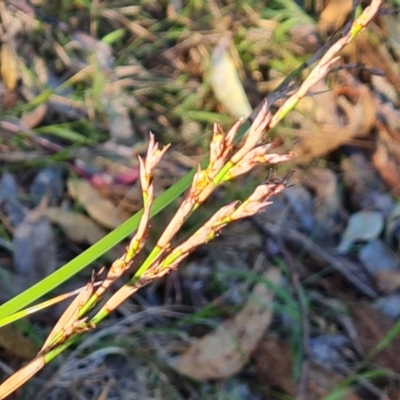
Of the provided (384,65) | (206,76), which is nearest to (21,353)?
(206,76)

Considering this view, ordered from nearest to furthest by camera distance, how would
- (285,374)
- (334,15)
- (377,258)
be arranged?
(285,374)
(377,258)
(334,15)

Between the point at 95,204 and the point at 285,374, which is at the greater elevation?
the point at 95,204

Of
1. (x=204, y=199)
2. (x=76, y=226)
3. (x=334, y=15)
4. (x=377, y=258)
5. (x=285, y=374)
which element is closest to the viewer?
(x=204, y=199)

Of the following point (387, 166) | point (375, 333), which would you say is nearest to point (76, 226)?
point (375, 333)

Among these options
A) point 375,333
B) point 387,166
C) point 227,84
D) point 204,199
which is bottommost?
point 375,333

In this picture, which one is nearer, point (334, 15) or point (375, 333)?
point (375, 333)

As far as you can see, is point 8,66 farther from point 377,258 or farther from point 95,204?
point 377,258

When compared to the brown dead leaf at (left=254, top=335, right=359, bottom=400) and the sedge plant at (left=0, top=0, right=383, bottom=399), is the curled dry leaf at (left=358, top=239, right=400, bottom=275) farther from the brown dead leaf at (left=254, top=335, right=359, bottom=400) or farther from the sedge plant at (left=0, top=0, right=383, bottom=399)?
the sedge plant at (left=0, top=0, right=383, bottom=399)

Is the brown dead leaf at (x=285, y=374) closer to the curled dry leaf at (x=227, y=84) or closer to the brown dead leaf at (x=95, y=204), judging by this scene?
the brown dead leaf at (x=95, y=204)

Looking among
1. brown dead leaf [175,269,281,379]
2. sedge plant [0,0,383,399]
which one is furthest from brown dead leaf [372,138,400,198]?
sedge plant [0,0,383,399]
